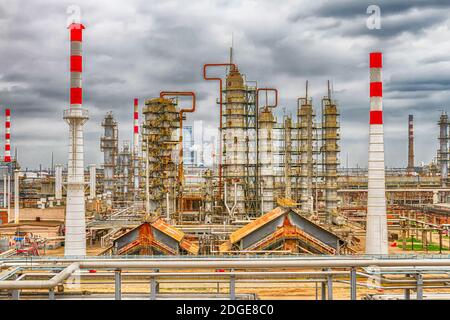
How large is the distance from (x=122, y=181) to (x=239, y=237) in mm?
19714

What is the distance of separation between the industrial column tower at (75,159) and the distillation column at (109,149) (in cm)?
1551

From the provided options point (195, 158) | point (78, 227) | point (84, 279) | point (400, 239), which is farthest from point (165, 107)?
point (84, 279)

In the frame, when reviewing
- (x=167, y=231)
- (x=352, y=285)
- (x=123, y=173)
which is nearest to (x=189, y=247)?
(x=167, y=231)

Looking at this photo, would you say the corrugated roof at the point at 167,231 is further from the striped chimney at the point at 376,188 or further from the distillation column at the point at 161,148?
the distillation column at the point at 161,148

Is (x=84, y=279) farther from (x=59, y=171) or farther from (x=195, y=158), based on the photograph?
(x=195, y=158)

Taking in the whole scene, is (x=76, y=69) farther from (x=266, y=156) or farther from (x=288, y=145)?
(x=288, y=145)

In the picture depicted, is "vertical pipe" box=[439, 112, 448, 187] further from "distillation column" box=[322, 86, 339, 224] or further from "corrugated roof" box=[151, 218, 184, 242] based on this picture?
"corrugated roof" box=[151, 218, 184, 242]

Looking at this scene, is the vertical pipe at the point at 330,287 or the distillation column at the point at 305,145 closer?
the vertical pipe at the point at 330,287

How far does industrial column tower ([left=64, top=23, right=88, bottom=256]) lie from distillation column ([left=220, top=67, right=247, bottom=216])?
694 cm

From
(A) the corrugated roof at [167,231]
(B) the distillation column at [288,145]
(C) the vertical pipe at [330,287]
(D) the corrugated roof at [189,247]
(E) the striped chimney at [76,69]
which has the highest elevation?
(E) the striped chimney at [76,69]

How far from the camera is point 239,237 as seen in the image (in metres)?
11.7

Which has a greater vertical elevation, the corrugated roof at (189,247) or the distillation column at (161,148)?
the distillation column at (161,148)

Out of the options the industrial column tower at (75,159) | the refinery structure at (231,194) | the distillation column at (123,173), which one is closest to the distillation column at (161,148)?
the refinery structure at (231,194)

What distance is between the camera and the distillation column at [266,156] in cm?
1981
